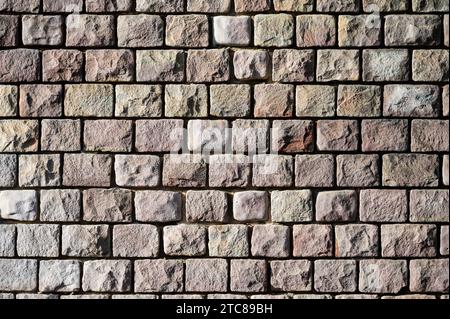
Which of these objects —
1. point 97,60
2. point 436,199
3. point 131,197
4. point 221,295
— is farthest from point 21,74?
point 436,199

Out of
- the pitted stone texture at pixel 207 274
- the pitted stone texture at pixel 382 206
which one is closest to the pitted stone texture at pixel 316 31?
the pitted stone texture at pixel 382 206

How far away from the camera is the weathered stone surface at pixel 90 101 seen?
12.7ft

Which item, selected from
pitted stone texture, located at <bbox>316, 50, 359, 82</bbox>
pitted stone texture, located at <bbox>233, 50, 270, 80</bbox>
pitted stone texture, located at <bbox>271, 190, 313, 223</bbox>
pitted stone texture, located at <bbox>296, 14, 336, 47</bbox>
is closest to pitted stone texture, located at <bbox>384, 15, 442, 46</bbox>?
pitted stone texture, located at <bbox>316, 50, 359, 82</bbox>

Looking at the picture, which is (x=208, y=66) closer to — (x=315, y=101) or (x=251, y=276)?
(x=315, y=101)

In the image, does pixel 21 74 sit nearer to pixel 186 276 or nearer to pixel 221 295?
pixel 186 276

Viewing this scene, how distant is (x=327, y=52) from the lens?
12.7 feet

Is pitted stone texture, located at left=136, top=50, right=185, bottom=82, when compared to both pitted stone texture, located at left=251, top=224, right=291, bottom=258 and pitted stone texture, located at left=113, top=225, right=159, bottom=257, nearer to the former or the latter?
pitted stone texture, located at left=113, top=225, right=159, bottom=257

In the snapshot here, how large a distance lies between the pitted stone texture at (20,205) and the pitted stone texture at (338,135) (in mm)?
1922

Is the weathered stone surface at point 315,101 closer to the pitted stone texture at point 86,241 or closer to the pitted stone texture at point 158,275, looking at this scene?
the pitted stone texture at point 158,275

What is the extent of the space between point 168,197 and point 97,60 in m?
1.01

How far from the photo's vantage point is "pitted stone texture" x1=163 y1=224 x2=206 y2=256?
12.6ft

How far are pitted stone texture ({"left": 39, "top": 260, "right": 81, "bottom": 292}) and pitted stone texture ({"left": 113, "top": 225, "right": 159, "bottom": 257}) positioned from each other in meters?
0.30

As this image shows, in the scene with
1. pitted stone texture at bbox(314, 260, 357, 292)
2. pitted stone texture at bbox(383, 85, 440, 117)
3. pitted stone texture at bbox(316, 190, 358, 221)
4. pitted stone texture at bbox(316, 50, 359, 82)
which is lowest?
pitted stone texture at bbox(314, 260, 357, 292)

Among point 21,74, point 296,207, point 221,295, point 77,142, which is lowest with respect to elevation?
point 221,295
